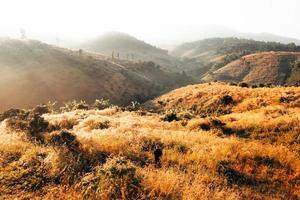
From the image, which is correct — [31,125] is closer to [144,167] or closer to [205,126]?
[144,167]

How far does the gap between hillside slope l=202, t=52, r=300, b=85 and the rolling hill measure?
42054mm

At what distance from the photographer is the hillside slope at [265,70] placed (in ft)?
391

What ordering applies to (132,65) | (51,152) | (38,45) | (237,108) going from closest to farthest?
1. (51,152)
2. (237,108)
3. (38,45)
4. (132,65)

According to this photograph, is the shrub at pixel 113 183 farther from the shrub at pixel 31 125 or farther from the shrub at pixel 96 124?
the shrub at pixel 96 124

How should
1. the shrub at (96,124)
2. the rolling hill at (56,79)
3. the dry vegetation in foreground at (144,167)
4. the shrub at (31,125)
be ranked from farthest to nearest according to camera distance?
the rolling hill at (56,79), the shrub at (96,124), the shrub at (31,125), the dry vegetation in foreground at (144,167)

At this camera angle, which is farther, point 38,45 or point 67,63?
point 38,45

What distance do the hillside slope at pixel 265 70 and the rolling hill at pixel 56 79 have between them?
42.1 metres

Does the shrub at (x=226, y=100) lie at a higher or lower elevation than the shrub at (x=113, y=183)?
lower

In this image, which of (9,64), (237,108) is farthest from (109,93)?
(237,108)

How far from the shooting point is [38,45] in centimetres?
11031

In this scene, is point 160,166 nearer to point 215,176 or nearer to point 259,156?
point 215,176

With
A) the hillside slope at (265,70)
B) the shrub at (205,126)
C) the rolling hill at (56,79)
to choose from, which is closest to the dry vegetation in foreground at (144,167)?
the shrub at (205,126)

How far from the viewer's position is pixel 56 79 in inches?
3381

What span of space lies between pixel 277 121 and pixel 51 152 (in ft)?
41.9
